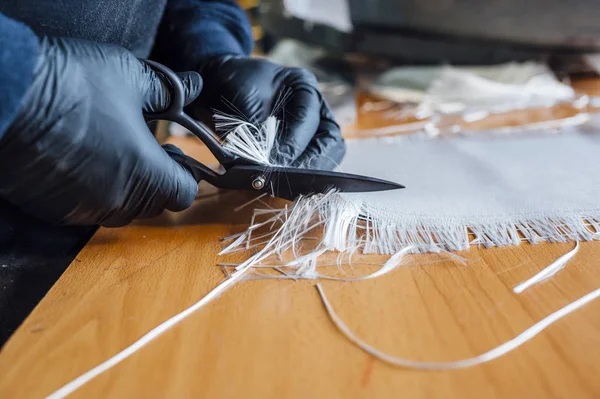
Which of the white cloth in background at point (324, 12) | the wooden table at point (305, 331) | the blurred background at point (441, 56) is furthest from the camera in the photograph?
the white cloth in background at point (324, 12)

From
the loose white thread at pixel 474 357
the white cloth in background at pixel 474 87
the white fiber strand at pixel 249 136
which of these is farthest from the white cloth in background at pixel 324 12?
the loose white thread at pixel 474 357

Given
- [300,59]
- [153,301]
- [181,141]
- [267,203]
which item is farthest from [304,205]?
[300,59]

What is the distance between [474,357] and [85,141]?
0.37 m

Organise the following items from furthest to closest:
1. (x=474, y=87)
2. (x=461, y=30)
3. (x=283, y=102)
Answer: (x=461, y=30) → (x=474, y=87) → (x=283, y=102)

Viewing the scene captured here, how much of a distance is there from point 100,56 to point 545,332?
46cm

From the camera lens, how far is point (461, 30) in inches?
44.2

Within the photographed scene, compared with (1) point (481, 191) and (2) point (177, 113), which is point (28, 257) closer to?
(2) point (177, 113)

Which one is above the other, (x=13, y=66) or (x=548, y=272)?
(x=13, y=66)

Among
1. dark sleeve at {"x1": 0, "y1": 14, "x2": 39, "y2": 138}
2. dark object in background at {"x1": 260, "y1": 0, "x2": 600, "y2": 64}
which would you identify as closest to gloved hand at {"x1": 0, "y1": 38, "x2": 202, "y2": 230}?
dark sleeve at {"x1": 0, "y1": 14, "x2": 39, "y2": 138}

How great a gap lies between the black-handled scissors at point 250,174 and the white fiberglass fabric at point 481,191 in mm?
32

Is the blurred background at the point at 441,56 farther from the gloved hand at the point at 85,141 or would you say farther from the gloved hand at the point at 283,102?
the gloved hand at the point at 85,141

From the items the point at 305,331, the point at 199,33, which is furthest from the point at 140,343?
the point at 199,33

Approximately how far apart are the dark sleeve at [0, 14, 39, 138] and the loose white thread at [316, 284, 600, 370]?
310 millimetres

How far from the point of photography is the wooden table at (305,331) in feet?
1.19
